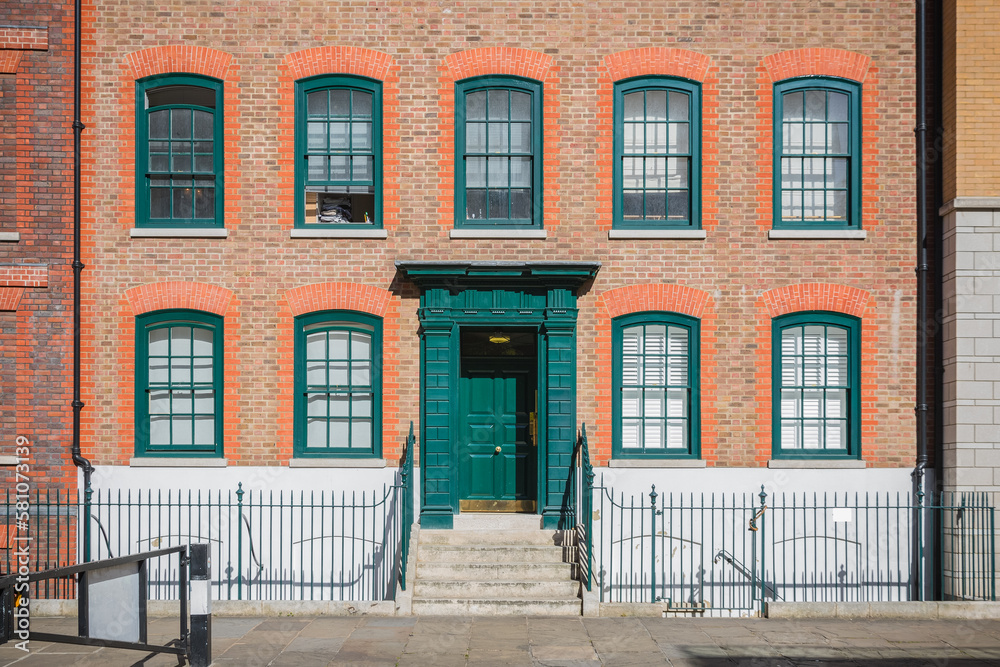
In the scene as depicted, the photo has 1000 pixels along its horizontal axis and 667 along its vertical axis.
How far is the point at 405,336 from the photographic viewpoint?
11.8 metres

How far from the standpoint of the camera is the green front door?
39.4ft

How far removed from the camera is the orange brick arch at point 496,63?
11.9m

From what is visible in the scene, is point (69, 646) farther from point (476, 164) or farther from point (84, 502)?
point (476, 164)

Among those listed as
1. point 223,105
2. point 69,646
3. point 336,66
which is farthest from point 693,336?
point 69,646

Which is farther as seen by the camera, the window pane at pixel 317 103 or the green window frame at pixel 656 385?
the window pane at pixel 317 103

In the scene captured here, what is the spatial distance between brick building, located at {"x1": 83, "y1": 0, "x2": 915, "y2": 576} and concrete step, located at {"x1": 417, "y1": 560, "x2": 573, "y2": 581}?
3.63 ft

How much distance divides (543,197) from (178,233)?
502 cm

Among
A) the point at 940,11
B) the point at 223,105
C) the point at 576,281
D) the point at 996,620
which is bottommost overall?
the point at 996,620

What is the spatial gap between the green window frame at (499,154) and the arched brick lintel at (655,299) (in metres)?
1.50

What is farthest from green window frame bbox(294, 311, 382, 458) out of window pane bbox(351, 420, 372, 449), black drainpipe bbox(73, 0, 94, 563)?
black drainpipe bbox(73, 0, 94, 563)

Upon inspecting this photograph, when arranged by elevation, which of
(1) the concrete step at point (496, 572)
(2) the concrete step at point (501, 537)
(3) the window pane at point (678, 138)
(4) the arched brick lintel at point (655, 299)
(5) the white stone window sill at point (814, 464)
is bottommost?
(1) the concrete step at point (496, 572)

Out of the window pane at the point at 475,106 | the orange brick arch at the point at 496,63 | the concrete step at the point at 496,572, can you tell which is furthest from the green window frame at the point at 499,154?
the concrete step at the point at 496,572

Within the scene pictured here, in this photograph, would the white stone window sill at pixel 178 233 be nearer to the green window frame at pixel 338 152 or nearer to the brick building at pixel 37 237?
the brick building at pixel 37 237

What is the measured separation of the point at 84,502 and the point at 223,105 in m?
5.65
